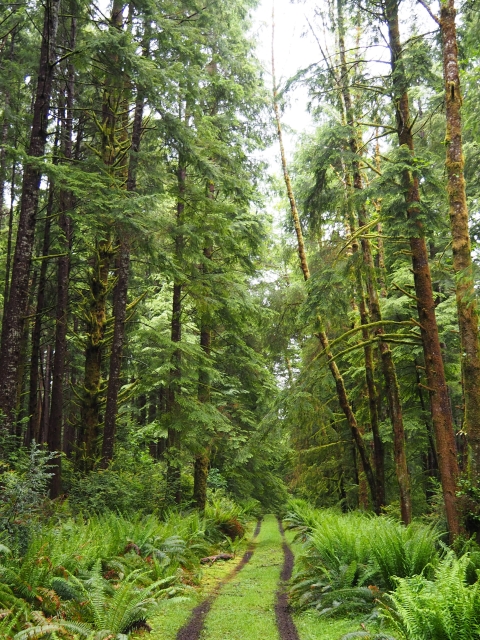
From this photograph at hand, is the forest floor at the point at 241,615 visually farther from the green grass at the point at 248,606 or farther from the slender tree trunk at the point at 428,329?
the slender tree trunk at the point at 428,329

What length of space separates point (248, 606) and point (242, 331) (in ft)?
30.0

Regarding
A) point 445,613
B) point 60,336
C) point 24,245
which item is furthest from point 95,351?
point 445,613

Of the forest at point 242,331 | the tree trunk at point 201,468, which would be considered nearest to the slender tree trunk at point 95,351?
the forest at point 242,331

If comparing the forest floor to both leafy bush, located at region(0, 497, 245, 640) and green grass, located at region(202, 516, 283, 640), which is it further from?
leafy bush, located at region(0, 497, 245, 640)

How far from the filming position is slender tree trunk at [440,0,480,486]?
7.21 meters

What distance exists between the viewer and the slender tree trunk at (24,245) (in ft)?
27.9

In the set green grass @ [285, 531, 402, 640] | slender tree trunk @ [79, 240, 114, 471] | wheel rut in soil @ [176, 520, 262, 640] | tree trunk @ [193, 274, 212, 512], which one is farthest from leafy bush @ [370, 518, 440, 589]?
slender tree trunk @ [79, 240, 114, 471]

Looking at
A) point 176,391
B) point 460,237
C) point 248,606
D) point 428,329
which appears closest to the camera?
point 248,606

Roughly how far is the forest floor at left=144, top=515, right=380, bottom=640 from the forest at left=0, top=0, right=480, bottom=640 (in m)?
0.06

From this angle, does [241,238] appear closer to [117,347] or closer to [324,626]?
[117,347]

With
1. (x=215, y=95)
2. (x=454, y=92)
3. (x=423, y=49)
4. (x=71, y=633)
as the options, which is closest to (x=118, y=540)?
(x=71, y=633)

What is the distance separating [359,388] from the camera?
15.6 m

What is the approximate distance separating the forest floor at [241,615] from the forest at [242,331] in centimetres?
6

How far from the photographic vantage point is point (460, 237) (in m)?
7.71
